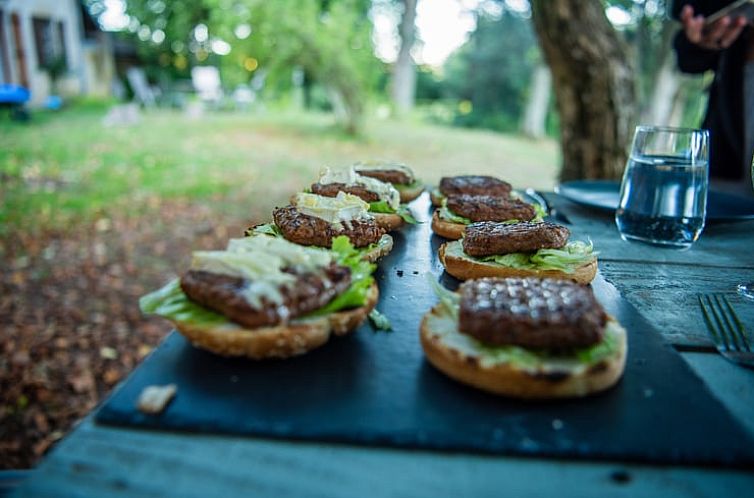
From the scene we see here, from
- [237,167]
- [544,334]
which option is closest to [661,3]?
[237,167]

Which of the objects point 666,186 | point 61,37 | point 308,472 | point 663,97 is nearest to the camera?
point 308,472

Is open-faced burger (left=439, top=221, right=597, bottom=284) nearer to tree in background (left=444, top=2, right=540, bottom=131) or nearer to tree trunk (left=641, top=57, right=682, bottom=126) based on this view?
tree trunk (left=641, top=57, right=682, bottom=126)

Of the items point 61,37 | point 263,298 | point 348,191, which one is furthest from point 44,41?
point 263,298

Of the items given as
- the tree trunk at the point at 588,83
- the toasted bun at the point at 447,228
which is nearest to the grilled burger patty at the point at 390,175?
the toasted bun at the point at 447,228

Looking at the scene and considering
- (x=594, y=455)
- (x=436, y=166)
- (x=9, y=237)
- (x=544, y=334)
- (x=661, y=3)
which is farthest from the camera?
(x=661, y=3)

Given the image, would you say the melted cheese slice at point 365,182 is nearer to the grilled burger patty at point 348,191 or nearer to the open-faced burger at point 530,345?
the grilled burger patty at point 348,191

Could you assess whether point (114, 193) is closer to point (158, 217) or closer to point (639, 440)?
point (158, 217)

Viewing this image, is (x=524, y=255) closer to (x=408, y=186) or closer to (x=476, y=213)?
(x=476, y=213)

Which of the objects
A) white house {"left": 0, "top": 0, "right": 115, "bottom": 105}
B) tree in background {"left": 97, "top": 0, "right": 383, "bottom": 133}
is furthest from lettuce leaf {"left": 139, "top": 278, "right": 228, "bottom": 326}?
white house {"left": 0, "top": 0, "right": 115, "bottom": 105}
